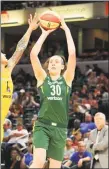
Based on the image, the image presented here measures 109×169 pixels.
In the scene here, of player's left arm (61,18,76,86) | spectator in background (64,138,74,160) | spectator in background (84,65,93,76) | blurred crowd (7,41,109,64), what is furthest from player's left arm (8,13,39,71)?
blurred crowd (7,41,109,64)

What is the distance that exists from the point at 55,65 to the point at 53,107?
1.88 ft

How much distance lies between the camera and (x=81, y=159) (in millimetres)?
11609

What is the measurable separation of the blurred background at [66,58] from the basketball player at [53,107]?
5.77 m

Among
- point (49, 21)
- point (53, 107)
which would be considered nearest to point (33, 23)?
point (49, 21)

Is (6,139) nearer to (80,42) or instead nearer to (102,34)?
(80,42)

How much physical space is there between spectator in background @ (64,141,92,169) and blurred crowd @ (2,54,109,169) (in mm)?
614

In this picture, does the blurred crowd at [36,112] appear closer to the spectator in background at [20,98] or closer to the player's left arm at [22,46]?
the spectator in background at [20,98]

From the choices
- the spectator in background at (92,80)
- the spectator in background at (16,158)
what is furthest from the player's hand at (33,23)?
the spectator in background at (92,80)

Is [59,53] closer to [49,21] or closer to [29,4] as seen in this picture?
[29,4]

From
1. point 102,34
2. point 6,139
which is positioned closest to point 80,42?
point 102,34

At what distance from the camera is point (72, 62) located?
273 inches

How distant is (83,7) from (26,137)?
1285cm

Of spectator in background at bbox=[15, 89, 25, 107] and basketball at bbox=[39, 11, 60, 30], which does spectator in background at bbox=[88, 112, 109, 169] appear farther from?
spectator in background at bbox=[15, 89, 25, 107]

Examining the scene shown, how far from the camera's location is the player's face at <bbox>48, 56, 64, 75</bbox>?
6887mm
